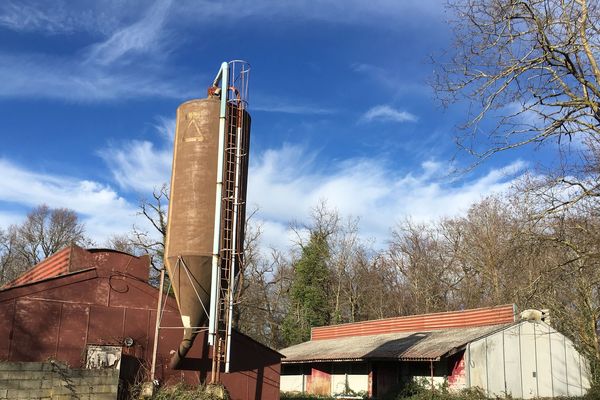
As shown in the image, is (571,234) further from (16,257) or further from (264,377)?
(16,257)

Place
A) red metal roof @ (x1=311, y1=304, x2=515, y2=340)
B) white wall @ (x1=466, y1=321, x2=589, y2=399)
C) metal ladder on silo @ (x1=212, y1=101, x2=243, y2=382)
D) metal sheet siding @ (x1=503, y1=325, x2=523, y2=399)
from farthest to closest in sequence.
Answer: red metal roof @ (x1=311, y1=304, x2=515, y2=340) < metal sheet siding @ (x1=503, y1=325, x2=523, y2=399) < white wall @ (x1=466, y1=321, x2=589, y2=399) < metal ladder on silo @ (x1=212, y1=101, x2=243, y2=382)

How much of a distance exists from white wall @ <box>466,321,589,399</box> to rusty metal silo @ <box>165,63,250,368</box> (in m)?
11.8

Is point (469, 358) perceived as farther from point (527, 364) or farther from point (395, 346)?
point (395, 346)

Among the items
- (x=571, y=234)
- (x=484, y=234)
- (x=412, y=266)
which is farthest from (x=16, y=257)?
(x=571, y=234)

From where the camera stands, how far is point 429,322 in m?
29.8

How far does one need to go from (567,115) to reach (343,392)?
73.8 feet

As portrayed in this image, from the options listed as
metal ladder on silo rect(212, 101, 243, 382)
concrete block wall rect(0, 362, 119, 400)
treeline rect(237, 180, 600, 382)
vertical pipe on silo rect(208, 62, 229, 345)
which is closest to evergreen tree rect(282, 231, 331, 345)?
treeline rect(237, 180, 600, 382)

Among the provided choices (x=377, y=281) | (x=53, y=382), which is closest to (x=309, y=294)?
(x=377, y=281)

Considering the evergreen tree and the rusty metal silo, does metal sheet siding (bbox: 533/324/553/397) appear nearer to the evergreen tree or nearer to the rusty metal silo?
the rusty metal silo

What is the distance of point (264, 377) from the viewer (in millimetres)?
19172

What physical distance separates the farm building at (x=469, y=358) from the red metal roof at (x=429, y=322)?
5 centimetres

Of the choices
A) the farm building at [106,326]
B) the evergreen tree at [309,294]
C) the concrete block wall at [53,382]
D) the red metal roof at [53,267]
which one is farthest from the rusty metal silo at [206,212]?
the evergreen tree at [309,294]

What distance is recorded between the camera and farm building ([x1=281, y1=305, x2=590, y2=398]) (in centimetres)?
2311

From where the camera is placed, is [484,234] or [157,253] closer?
[157,253]
